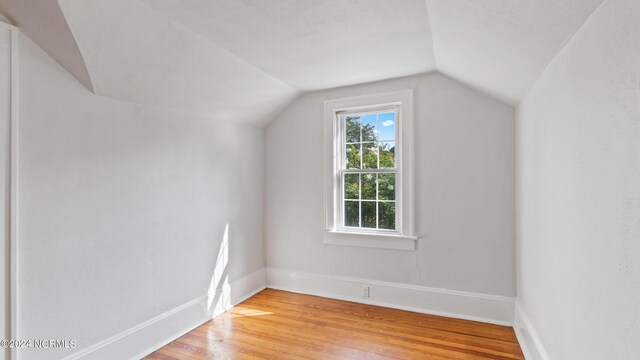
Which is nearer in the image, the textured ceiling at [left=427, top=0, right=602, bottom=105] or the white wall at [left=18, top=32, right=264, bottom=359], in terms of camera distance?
the textured ceiling at [left=427, top=0, right=602, bottom=105]

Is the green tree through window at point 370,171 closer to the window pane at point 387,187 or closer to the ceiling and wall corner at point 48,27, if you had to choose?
the window pane at point 387,187

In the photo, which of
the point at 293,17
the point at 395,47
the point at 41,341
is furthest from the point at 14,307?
the point at 395,47

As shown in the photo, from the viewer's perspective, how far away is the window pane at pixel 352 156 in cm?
362

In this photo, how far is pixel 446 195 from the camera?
10.1 feet

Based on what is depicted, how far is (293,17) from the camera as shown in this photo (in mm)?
1988

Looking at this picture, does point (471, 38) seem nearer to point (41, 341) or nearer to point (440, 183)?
point (440, 183)

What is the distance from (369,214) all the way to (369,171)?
0.50 meters

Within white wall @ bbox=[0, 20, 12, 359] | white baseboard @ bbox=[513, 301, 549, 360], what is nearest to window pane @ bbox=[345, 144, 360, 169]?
white baseboard @ bbox=[513, 301, 549, 360]

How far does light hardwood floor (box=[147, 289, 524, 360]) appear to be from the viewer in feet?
7.91

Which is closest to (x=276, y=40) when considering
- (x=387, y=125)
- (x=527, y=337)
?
(x=387, y=125)

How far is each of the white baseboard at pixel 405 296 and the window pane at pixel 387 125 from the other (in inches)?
63.7

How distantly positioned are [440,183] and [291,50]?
193 cm

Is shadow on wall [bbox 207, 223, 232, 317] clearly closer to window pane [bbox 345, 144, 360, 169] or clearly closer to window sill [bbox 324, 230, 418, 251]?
window sill [bbox 324, 230, 418, 251]

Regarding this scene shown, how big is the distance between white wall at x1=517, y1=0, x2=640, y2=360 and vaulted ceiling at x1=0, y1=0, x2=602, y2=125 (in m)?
0.19
